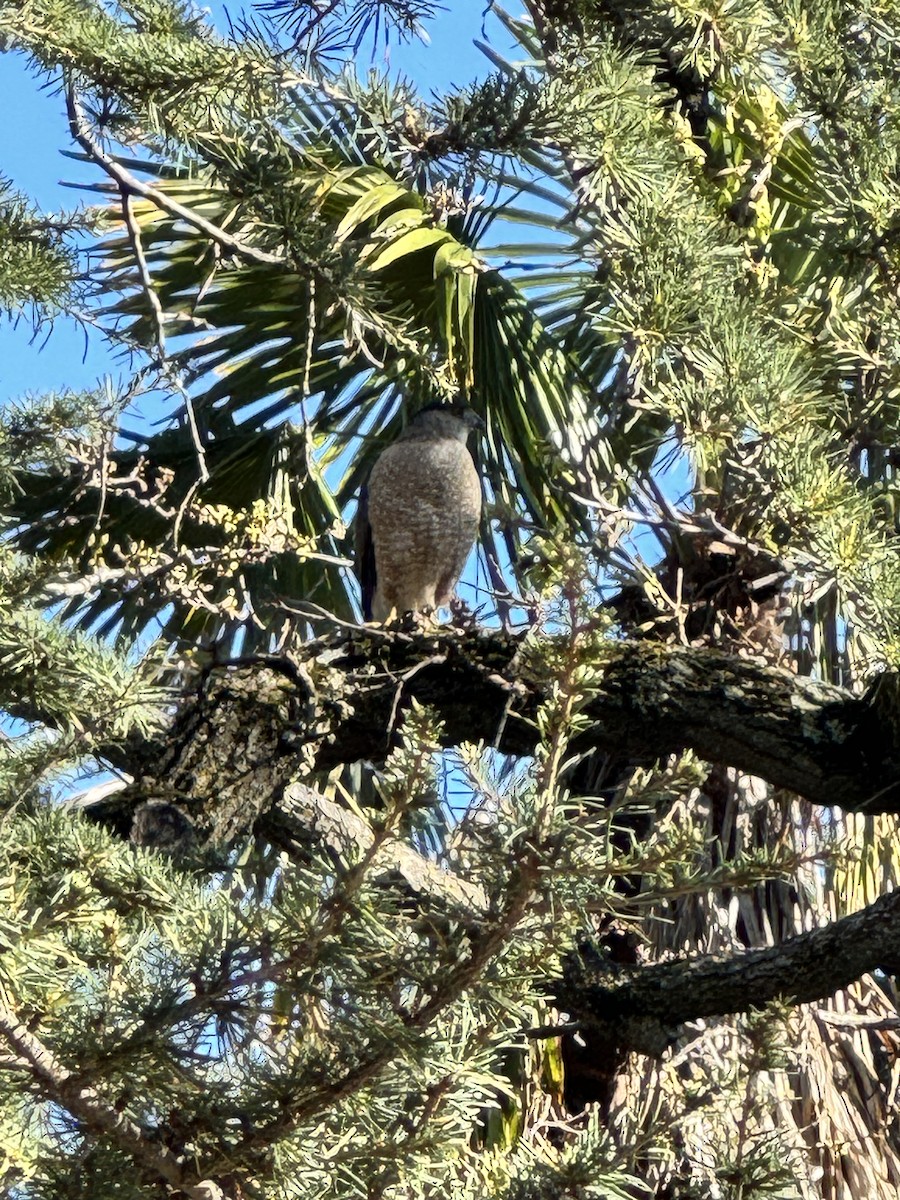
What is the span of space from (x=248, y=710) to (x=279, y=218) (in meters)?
1.16

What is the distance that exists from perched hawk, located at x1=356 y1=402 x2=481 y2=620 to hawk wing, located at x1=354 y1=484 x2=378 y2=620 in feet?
0.12

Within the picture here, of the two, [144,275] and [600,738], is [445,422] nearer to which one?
[600,738]

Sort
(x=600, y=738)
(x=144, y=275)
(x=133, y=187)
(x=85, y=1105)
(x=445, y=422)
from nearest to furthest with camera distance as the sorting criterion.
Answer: (x=85, y=1105) < (x=133, y=187) < (x=144, y=275) < (x=600, y=738) < (x=445, y=422)

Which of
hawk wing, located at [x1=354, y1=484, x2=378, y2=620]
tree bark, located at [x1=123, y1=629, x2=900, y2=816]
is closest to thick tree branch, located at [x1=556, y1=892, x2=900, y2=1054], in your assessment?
tree bark, located at [x1=123, y1=629, x2=900, y2=816]

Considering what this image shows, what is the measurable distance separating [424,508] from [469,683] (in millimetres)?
1647

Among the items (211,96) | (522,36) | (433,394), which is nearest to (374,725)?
(211,96)

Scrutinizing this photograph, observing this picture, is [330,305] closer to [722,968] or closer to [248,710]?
[248,710]

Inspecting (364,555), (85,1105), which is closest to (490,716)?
(85,1105)

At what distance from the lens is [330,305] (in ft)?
8.64

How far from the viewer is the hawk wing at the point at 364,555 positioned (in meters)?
5.12

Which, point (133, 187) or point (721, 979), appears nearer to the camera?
point (133, 187)

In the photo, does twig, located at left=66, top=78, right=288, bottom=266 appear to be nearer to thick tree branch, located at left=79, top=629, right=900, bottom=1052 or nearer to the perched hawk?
thick tree branch, located at left=79, top=629, right=900, bottom=1052

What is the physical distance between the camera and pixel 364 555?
5203 mm

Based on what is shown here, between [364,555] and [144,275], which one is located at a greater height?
[364,555]
